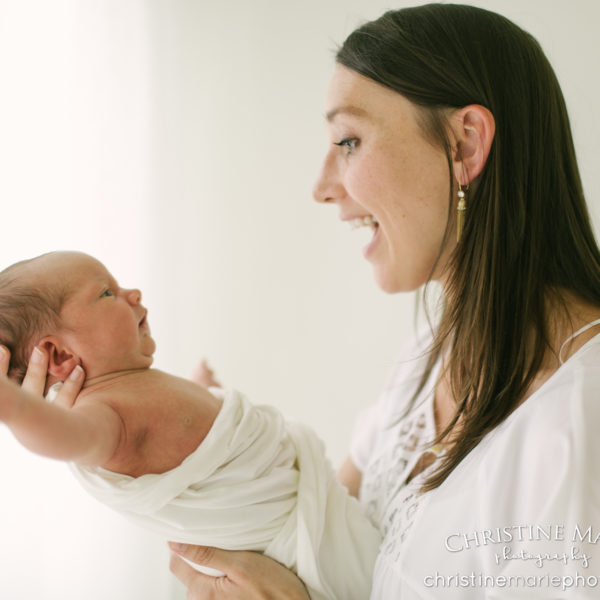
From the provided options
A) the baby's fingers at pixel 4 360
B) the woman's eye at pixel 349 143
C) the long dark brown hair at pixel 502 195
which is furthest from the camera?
the woman's eye at pixel 349 143

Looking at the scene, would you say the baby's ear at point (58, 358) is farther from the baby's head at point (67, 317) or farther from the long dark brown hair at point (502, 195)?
the long dark brown hair at point (502, 195)

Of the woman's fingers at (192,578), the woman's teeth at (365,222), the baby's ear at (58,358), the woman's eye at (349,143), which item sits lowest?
the woman's fingers at (192,578)

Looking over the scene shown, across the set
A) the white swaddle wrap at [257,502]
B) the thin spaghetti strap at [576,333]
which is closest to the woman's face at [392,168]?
the thin spaghetti strap at [576,333]

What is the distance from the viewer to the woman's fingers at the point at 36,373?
0.88m

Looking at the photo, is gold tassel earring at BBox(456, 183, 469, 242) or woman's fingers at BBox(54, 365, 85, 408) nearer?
woman's fingers at BBox(54, 365, 85, 408)

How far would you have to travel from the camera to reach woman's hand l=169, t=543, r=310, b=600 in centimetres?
99

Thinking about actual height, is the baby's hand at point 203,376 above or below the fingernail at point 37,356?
below

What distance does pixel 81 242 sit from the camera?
1.34m

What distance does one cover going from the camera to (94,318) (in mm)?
973

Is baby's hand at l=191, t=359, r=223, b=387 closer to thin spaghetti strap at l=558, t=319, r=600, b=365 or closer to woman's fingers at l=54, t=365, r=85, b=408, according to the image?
woman's fingers at l=54, t=365, r=85, b=408

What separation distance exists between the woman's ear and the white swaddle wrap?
0.61 m

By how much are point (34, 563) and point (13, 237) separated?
0.69m

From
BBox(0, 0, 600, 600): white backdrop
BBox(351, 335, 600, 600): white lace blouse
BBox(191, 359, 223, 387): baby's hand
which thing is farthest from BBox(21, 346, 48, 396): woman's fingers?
BBox(351, 335, 600, 600): white lace blouse

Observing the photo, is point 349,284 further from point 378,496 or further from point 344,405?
point 378,496
